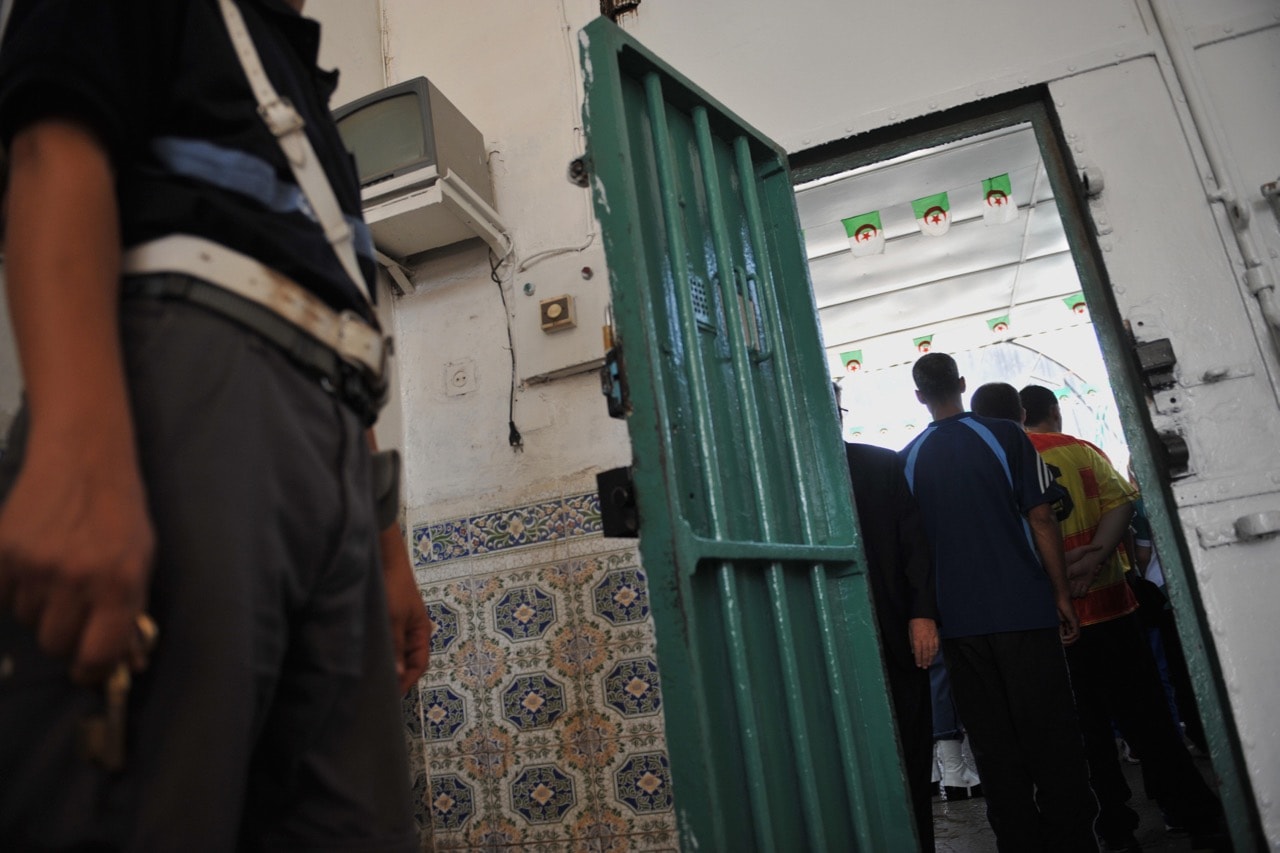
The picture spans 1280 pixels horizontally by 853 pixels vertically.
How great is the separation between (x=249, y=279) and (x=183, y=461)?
0.17 meters

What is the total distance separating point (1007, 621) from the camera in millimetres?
2625

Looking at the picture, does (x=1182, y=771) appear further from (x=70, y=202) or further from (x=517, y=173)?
(x=70, y=202)

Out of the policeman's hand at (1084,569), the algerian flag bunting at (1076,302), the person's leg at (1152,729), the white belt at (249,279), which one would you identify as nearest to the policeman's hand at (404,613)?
the white belt at (249,279)

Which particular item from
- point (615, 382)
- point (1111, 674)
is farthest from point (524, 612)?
point (1111, 674)

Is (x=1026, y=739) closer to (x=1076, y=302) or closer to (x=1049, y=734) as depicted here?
(x=1049, y=734)

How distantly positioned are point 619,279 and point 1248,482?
1.78m

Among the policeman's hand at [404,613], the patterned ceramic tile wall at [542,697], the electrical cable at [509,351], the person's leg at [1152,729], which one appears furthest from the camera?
the person's leg at [1152,729]

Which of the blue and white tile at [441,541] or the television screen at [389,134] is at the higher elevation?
the television screen at [389,134]

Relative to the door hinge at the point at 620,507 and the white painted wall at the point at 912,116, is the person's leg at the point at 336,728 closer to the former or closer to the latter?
the door hinge at the point at 620,507

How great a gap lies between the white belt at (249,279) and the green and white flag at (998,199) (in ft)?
17.3

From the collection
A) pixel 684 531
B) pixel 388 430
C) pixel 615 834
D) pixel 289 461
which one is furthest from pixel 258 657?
pixel 388 430

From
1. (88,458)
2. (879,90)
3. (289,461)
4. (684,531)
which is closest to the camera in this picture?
(88,458)

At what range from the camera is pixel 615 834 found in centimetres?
A: 238

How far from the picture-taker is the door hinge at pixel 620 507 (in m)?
1.48
